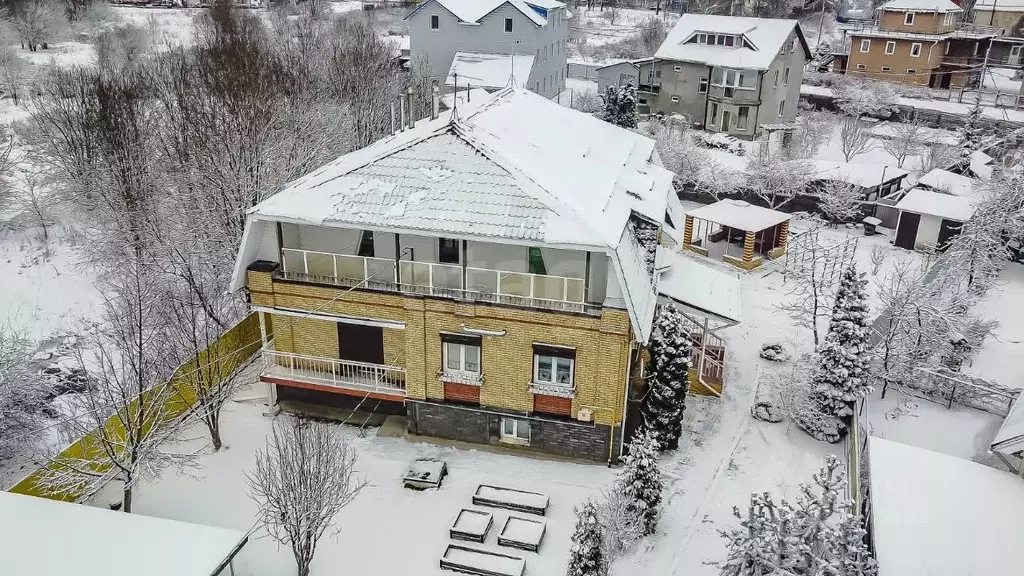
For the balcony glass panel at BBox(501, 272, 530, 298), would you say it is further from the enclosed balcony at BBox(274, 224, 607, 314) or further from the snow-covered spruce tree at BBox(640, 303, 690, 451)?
the snow-covered spruce tree at BBox(640, 303, 690, 451)

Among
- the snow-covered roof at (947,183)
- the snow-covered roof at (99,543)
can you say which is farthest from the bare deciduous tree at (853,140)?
the snow-covered roof at (99,543)

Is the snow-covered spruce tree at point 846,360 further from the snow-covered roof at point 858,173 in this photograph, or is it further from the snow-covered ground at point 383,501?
the snow-covered roof at point 858,173

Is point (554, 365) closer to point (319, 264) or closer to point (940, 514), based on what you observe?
point (319, 264)

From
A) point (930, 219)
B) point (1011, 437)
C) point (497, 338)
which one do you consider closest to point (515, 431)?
point (497, 338)

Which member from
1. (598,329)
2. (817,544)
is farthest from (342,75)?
(817,544)

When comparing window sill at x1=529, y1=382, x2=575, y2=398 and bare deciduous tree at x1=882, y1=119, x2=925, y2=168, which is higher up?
bare deciduous tree at x1=882, y1=119, x2=925, y2=168

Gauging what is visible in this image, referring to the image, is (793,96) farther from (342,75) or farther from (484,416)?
(484,416)

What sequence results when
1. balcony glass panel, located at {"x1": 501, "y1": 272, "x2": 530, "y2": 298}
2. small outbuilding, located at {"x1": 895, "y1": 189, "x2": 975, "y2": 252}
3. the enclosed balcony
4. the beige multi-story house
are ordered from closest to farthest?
the enclosed balcony, balcony glass panel, located at {"x1": 501, "y1": 272, "x2": 530, "y2": 298}, small outbuilding, located at {"x1": 895, "y1": 189, "x2": 975, "y2": 252}, the beige multi-story house

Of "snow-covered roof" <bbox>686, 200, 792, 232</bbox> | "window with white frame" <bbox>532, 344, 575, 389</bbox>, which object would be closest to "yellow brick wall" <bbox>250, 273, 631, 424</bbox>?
"window with white frame" <bbox>532, 344, 575, 389</bbox>
